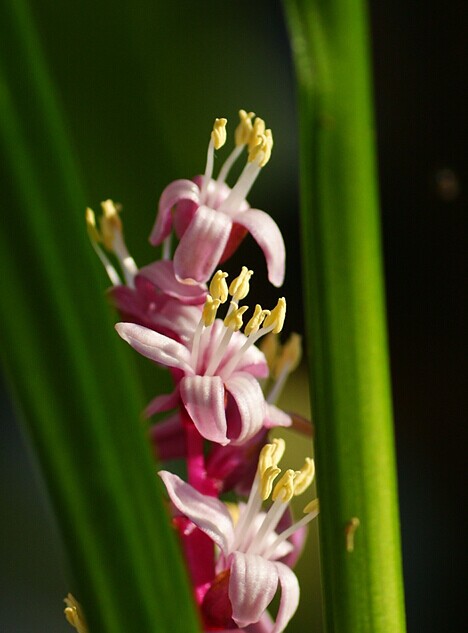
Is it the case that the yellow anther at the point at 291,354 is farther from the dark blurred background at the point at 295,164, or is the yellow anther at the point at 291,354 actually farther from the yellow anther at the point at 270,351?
the dark blurred background at the point at 295,164

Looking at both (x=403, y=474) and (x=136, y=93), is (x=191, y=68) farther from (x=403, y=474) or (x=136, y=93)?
(x=403, y=474)

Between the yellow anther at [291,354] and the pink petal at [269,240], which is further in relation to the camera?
the yellow anther at [291,354]

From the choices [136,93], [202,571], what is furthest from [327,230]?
[136,93]

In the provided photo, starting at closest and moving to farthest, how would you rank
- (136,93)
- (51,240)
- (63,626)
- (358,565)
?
(51,240)
(358,565)
(136,93)
(63,626)

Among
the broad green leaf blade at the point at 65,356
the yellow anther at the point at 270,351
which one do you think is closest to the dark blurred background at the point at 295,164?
the yellow anther at the point at 270,351

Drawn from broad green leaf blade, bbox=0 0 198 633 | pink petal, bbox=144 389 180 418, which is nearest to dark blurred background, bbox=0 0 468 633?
pink petal, bbox=144 389 180 418

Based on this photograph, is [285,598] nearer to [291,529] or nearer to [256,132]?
[291,529]

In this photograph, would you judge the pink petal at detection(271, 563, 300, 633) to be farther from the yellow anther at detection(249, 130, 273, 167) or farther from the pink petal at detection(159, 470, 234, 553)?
the yellow anther at detection(249, 130, 273, 167)
